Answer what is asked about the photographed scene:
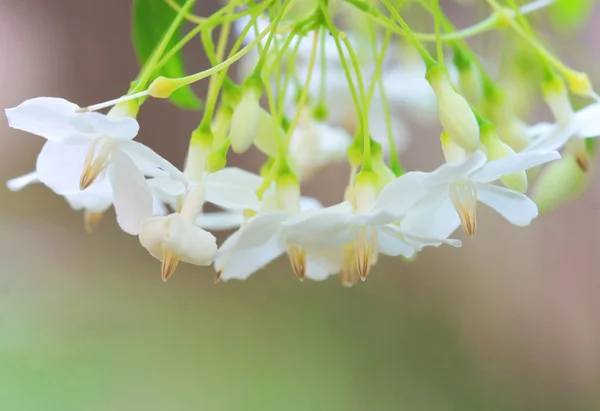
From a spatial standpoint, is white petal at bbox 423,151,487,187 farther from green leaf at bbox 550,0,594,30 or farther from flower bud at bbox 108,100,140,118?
green leaf at bbox 550,0,594,30

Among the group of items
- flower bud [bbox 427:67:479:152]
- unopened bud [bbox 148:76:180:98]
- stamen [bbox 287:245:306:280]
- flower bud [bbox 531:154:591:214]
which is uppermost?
unopened bud [bbox 148:76:180:98]

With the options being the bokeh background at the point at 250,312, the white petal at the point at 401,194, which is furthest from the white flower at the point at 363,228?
the bokeh background at the point at 250,312

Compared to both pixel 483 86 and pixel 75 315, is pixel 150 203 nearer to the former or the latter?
pixel 483 86

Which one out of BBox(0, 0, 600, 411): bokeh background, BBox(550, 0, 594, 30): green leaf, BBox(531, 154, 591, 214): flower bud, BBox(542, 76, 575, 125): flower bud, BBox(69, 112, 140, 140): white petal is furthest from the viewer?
BBox(0, 0, 600, 411): bokeh background

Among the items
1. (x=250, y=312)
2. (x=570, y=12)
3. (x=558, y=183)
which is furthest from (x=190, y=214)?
(x=250, y=312)

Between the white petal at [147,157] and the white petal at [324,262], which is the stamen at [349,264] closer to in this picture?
the white petal at [324,262]

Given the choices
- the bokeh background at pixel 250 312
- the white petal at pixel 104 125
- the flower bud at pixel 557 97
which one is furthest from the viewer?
the bokeh background at pixel 250 312

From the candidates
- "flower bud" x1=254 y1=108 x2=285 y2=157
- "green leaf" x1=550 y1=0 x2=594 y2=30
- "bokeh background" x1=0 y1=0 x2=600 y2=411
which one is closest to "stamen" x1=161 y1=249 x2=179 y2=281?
"flower bud" x1=254 y1=108 x2=285 y2=157
